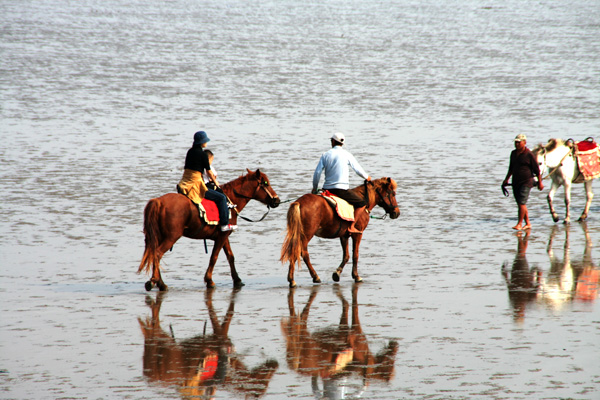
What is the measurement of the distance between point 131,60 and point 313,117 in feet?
52.3

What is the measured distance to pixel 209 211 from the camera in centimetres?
1255

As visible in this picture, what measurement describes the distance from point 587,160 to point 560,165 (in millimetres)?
740

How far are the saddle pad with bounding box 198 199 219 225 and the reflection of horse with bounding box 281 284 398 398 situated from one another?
2344mm

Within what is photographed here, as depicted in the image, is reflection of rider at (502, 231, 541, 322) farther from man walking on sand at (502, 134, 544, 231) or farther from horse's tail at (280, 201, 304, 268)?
horse's tail at (280, 201, 304, 268)

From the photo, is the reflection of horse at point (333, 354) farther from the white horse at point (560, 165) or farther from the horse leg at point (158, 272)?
the white horse at point (560, 165)

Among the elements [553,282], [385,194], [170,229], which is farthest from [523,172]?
[170,229]

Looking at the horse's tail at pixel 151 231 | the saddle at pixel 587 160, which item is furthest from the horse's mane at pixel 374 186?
the saddle at pixel 587 160

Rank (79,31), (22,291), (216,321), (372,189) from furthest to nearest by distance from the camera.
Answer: (79,31)
(372,189)
(22,291)
(216,321)

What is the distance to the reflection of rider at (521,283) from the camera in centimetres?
1118

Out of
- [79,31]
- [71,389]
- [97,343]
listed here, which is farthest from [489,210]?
[79,31]

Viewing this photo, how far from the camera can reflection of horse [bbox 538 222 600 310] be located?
38.1 ft

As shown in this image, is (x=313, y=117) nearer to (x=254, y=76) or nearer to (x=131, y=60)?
(x=254, y=76)

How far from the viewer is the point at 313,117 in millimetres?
34938

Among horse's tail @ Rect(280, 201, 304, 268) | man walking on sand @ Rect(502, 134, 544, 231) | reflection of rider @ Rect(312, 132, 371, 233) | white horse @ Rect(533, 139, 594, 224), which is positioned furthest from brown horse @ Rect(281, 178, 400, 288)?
white horse @ Rect(533, 139, 594, 224)
